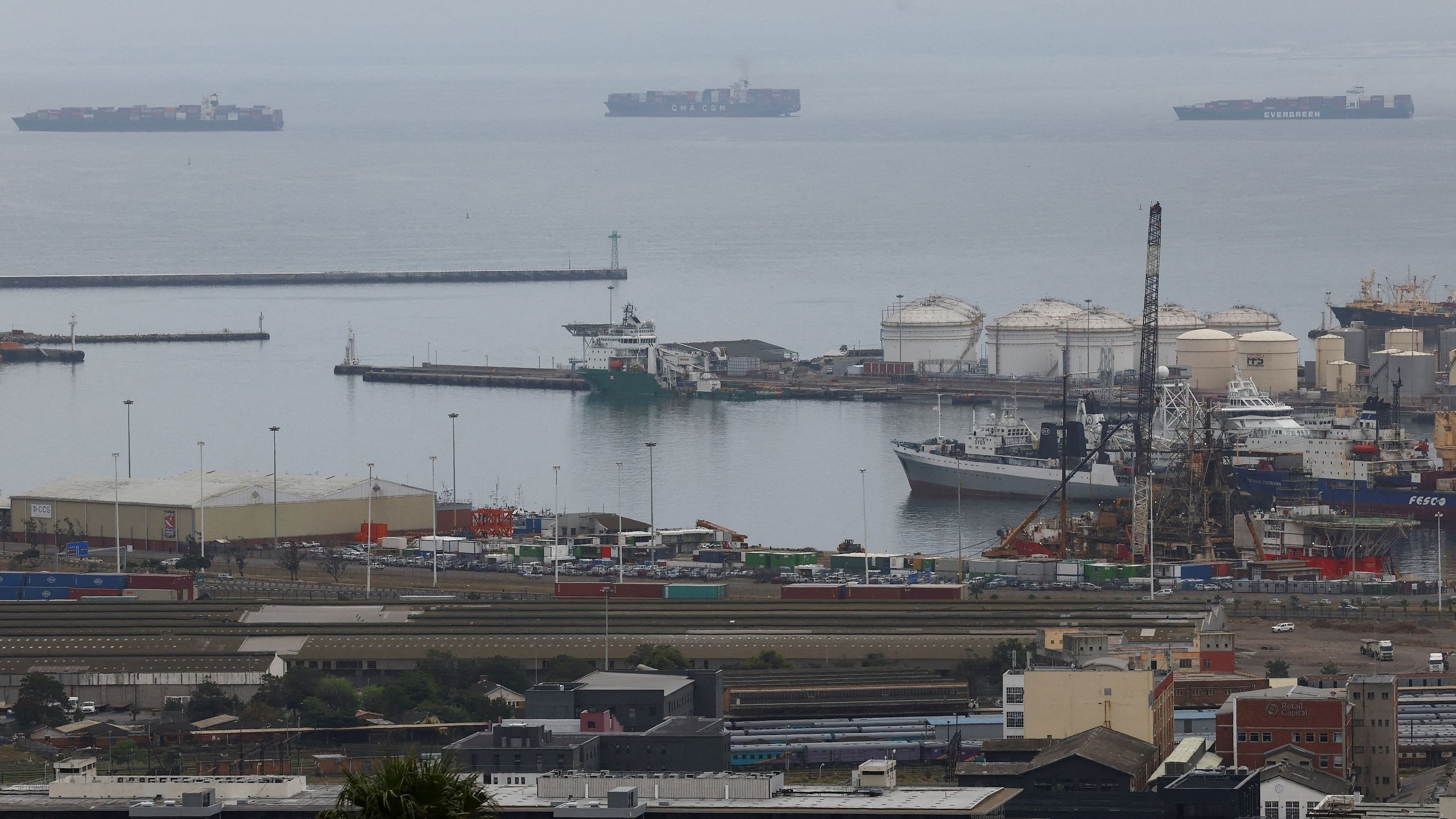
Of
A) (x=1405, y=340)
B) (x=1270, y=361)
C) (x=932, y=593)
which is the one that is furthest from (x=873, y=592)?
(x=1405, y=340)

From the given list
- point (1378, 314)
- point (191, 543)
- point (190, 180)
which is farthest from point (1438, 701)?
point (190, 180)

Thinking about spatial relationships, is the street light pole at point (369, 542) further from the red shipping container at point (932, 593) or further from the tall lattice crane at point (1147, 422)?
the tall lattice crane at point (1147, 422)

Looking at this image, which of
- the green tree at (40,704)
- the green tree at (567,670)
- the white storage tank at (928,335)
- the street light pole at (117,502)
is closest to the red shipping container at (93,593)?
the street light pole at (117,502)

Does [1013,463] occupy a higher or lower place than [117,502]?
higher

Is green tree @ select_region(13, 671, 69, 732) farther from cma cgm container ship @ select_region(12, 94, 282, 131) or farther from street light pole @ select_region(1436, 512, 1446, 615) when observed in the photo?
cma cgm container ship @ select_region(12, 94, 282, 131)

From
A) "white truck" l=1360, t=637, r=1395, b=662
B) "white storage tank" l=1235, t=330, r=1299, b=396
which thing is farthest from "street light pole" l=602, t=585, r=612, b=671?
"white storage tank" l=1235, t=330, r=1299, b=396

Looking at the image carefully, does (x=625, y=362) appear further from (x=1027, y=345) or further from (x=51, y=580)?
(x=51, y=580)
